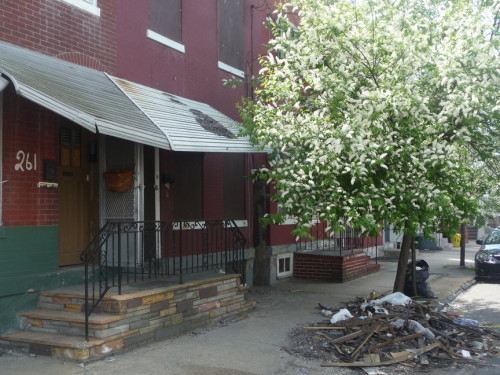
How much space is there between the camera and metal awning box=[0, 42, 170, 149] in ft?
18.2

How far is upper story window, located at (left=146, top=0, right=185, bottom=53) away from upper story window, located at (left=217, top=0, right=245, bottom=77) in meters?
1.33

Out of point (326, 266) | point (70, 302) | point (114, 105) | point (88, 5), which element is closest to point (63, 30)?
point (88, 5)

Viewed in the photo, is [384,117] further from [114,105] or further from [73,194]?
[73,194]

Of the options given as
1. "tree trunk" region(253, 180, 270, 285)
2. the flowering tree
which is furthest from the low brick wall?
the flowering tree

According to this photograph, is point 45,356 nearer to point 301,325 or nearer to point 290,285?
point 301,325

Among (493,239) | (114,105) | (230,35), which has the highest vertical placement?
(230,35)

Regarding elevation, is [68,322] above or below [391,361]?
above

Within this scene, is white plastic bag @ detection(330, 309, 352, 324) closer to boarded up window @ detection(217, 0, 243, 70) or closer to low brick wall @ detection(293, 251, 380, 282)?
low brick wall @ detection(293, 251, 380, 282)

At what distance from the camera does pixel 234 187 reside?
11273 mm

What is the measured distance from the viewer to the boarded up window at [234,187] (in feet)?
36.0

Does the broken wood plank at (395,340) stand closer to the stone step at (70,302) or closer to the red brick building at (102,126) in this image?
the red brick building at (102,126)

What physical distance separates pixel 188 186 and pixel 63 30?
3.52 metres

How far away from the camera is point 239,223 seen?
11.2 metres

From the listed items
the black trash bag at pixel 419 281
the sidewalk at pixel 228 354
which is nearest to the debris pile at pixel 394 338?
the sidewalk at pixel 228 354
